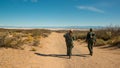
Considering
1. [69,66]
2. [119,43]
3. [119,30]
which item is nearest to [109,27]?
[119,30]

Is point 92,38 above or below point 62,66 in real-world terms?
above

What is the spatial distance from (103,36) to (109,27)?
3.99 meters

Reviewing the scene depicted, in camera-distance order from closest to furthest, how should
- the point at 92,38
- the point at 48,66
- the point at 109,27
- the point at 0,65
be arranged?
the point at 0,65
the point at 48,66
the point at 92,38
the point at 109,27

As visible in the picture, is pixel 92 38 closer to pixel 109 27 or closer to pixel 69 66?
pixel 69 66

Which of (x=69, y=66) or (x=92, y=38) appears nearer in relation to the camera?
(x=69, y=66)

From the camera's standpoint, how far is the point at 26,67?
1171 centimetres

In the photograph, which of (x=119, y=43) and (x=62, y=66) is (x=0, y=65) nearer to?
(x=62, y=66)

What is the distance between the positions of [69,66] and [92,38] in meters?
5.14

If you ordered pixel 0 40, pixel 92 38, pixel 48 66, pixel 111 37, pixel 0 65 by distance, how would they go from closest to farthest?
pixel 0 65
pixel 48 66
pixel 92 38
pixel 0 40
pixel 111 37

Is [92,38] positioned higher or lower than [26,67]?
higher

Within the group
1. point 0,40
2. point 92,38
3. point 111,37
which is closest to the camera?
point 92,38

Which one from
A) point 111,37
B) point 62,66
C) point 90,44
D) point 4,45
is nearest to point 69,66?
point 62,66

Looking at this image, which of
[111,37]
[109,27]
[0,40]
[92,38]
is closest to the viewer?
[92,38]

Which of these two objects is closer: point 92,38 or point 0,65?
point 0,65
